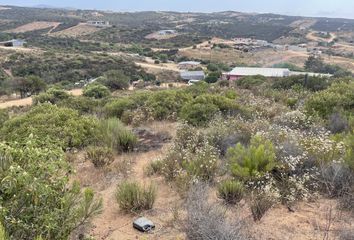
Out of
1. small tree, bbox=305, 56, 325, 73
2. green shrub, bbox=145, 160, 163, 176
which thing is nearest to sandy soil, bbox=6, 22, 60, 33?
small tree, bbox=305, 56, 325, 73

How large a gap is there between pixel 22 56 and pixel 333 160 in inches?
2100

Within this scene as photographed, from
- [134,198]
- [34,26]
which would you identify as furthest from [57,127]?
[34,26]

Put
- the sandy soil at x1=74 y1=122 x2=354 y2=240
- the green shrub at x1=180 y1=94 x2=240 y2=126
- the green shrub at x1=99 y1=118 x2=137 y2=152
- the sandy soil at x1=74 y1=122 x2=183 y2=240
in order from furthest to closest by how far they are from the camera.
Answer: the green shrub at x1=180 y1=94 x2=240 y2=126 < the green shrub at x1=99 y1=118 x2=137 y2=152 < the sandy soil at x1=74 y1=122 x2=183 y2=240 < the sandy soil at x1=74 y1=122 x2=354 y2=240

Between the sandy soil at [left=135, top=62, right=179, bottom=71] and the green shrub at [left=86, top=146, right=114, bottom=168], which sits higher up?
the green shrub at [left=86, top=146, right=114, bottom=168]

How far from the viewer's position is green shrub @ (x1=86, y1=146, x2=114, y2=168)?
25.9ft

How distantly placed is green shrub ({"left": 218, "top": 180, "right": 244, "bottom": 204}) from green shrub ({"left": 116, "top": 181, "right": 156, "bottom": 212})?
99 cm

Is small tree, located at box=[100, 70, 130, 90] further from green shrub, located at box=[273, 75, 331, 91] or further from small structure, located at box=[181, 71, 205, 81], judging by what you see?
green shrub, located at box=[273, 75, 331, 91]

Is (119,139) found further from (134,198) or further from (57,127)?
(134,198)

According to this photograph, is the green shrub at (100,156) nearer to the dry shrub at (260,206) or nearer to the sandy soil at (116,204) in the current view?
the sandy soil at (116,204)

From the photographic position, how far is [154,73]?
179ft

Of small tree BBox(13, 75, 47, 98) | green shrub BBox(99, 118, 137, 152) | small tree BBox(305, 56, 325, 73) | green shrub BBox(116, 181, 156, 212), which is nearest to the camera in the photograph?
green shrub BBox(116, 181, 156, 212)

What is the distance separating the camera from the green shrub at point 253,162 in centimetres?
615

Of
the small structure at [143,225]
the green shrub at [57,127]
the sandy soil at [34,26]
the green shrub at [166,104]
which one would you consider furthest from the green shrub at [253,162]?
the sandy soil at [34,26]

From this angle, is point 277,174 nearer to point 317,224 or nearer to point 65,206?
point 317,224
